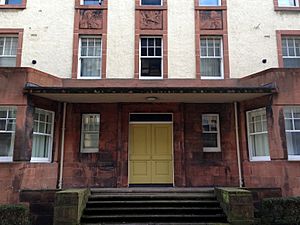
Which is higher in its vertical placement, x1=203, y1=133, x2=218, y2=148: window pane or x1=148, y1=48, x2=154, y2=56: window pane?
x1=148, y1=48, x2=154, y2=56: window pane

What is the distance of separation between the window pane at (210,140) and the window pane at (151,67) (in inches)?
121

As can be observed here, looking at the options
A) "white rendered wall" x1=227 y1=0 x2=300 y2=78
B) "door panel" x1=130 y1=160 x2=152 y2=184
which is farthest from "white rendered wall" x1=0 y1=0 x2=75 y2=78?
"white rendered wall" x1=227 y1=0 x2=300 y2=78

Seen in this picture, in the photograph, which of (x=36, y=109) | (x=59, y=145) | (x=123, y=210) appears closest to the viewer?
(x=123, y=210)

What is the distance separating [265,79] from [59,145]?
7.84 meters

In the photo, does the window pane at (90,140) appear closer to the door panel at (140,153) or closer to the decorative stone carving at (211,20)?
the door panel at (140,153)

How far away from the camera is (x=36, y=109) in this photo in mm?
9391

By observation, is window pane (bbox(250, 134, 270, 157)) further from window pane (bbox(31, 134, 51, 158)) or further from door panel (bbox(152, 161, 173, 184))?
window pane (bbox(31, 134, 51, 158))

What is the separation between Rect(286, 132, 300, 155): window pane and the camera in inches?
365

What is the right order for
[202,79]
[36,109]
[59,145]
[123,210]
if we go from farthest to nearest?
[202,79]
[59,145]
[36,109]
[123,210]

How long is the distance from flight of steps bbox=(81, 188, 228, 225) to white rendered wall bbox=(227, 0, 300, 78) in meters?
5.46

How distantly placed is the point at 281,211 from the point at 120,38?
8.35 metres

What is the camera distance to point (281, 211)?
7383 millimetres

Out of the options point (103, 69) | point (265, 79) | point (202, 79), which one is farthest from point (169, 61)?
point (265, 79)

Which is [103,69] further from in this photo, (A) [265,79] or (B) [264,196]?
(B) [264,196]
